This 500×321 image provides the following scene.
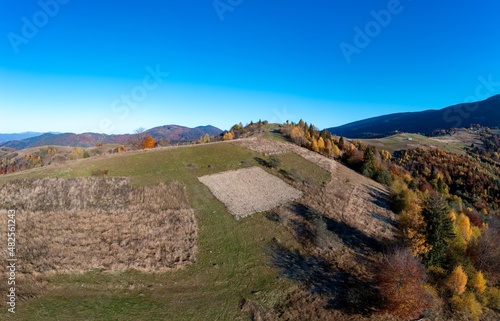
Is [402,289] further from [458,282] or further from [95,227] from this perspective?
[95,227]

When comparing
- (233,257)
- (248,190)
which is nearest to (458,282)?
(233,257)

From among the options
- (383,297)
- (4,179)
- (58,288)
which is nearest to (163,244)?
(58,288)

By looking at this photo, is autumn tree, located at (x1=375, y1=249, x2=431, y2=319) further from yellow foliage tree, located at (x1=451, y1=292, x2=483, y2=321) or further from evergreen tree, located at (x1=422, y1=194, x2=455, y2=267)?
evergreen tree, located at (x1=422, y1=194, x2=455, y2=267)

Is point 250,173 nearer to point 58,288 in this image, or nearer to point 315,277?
point 315,277

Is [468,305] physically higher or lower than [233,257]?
lower

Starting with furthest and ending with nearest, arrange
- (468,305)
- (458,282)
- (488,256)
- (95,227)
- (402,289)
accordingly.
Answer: (488,256) → (95,227) → (458,282) → (468,305) → (402,289)
